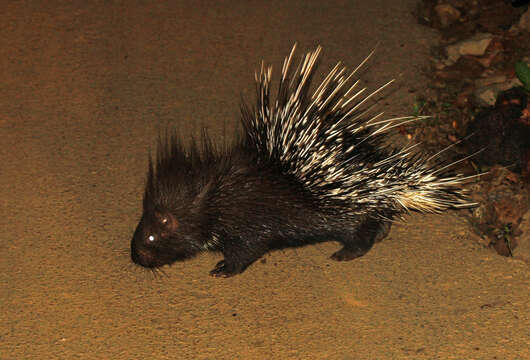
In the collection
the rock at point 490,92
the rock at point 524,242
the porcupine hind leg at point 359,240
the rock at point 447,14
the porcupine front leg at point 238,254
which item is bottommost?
the rock at point 524,242

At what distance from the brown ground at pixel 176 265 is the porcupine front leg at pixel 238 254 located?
5cm

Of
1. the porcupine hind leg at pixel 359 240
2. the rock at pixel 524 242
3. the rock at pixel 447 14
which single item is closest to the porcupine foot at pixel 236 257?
the porcupine hind leg at pixel 359 240

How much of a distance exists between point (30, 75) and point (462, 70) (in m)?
3.01

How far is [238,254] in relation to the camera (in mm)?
3439

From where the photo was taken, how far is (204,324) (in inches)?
128

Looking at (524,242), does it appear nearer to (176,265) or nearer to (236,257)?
(236,257)

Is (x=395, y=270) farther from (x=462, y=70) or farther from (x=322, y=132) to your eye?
(x=462, y=70)

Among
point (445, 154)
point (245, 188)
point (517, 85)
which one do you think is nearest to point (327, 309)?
point (245, 188)

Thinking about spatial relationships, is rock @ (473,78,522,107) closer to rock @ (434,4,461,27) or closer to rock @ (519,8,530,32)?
rock @ (519,8,530,32)

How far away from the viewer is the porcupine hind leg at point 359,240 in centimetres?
354

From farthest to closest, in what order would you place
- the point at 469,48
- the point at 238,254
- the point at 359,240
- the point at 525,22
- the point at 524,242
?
1. the point at 525,22
2. the point at 469,48
3. the point at 524,242
4. the point at 359,240
5. the point at 238,254

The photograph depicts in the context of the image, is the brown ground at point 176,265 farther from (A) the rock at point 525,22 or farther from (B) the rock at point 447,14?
(A) the rock at point 525,22

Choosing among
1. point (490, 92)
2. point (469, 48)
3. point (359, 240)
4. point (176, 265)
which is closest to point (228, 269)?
point (176, 265)

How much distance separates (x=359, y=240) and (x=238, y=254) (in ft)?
2.02
